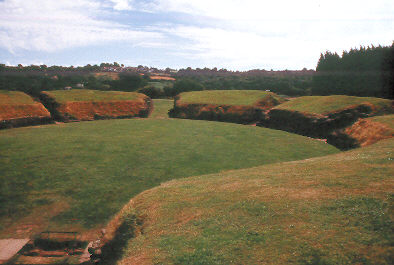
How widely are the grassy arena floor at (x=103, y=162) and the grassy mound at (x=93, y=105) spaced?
667 centimetres

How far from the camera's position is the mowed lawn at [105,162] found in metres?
8.91

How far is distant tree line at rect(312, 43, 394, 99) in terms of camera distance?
100 ft

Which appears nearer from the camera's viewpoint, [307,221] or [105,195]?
[307,221]

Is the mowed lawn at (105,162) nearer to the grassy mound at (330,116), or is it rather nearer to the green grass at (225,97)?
A: the grassy mound at (330,116)

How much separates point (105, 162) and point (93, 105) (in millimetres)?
16285

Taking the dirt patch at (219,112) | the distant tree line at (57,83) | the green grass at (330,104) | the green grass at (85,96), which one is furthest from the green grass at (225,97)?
the distant tree line at (57,83)

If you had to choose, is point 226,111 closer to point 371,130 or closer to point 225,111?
point 225,111

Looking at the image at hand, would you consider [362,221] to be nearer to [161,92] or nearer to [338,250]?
A: [338,250]

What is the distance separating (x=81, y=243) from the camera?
24.1 feet

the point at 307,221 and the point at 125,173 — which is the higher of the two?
the point at 307,221

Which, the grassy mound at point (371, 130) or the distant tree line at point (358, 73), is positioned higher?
the distant tree line at point (358, 73)

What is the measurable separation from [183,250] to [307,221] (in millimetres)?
2215

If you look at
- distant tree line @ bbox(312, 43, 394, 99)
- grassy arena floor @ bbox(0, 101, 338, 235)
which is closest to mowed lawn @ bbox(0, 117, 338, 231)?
grassy arena floor @ bbox(0, 101, 338, 235)

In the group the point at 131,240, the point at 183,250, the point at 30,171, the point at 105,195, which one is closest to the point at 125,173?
the point at 105,195
